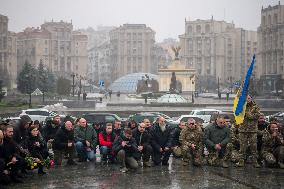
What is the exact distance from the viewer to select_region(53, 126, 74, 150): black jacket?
521 inches

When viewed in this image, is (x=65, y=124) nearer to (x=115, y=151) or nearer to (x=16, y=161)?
(x=115, y=151)

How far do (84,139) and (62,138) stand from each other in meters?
0.80

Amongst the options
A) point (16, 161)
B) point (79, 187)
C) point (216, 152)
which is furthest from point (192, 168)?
point (16, 161)

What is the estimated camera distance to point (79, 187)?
10.5 metres

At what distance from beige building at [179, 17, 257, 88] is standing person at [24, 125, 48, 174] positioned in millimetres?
134250

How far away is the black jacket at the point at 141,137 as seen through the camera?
13.1 metres

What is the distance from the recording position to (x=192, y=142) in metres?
13.1

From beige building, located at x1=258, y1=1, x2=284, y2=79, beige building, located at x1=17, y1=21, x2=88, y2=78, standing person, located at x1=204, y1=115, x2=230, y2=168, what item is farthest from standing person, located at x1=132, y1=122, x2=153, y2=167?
beige building, located at x1=17, y1=21, x2=88, y2=78

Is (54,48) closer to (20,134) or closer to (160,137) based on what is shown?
(20,134)

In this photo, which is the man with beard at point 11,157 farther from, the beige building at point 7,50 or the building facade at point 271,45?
the beige building at point 7,50

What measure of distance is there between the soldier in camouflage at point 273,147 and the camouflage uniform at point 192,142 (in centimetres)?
167

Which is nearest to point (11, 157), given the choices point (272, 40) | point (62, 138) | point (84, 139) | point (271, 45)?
point (62, 138)

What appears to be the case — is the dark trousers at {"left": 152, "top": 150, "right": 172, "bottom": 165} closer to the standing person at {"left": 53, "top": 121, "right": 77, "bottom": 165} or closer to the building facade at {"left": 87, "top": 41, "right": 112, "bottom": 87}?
the standing person at {"left": 53, "top": 121, "right": 77, "bottom": 165}

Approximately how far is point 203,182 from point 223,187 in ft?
2.20
